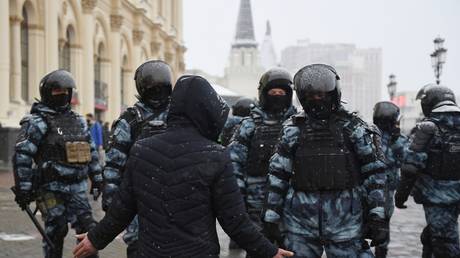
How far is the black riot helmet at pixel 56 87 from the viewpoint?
5.96 metres

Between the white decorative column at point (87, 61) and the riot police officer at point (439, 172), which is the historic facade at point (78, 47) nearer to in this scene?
the white decorative column at point (87, 61)

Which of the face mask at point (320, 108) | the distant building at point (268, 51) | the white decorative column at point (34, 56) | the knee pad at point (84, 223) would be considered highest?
the distant building at point (268, 51)

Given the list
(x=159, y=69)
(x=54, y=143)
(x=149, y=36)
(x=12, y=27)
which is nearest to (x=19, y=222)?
(x=54, y=143)

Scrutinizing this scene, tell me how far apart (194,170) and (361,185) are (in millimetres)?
1601

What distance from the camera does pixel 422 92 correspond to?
689 centimetres

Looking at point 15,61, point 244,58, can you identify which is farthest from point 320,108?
point 244,58

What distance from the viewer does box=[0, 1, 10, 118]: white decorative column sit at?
1783cm

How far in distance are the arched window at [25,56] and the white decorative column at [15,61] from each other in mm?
1107

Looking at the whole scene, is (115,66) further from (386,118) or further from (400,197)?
(400,197)

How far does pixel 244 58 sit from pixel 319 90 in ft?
360

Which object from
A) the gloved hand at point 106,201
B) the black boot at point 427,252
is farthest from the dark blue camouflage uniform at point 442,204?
the gloved hand at point 106,201

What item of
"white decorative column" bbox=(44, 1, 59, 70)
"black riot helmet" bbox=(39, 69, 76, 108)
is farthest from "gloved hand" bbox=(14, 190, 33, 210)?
"white decorative column" bbox=(44, 1, 59, 70)

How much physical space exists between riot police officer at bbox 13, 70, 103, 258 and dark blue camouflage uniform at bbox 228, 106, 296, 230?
150 centimetres

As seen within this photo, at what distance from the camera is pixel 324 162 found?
4047 millimetres
